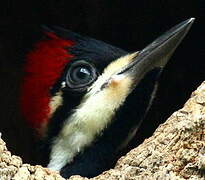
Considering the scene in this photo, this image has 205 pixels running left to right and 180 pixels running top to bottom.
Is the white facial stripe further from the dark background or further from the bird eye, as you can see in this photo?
the dark background

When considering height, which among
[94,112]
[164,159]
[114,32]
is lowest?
[114,32]

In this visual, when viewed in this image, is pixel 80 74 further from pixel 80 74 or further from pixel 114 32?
pixel 114 32

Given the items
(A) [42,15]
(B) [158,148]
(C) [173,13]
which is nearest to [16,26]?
(A) [42,15]

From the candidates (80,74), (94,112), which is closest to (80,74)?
(80,74)

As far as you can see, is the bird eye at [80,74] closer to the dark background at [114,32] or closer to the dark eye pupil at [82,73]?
the dark eye pupil at [82,73]

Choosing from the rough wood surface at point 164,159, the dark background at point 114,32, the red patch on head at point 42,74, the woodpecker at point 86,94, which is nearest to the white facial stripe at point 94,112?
the woodpecker at point 86,94

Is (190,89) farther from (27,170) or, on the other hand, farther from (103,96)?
(27,170)
